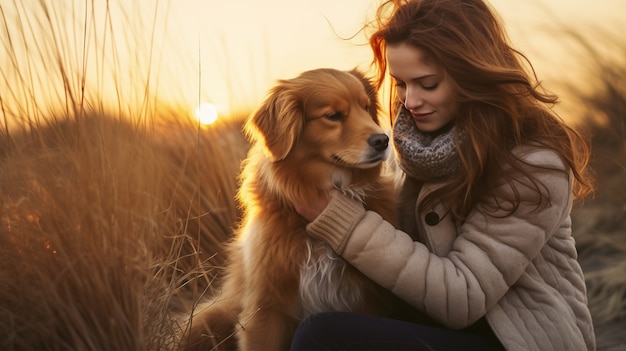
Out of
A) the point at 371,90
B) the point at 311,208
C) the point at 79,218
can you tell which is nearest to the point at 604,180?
the point at 371,90


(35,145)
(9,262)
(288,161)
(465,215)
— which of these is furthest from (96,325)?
(465,215)

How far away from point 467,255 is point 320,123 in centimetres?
85

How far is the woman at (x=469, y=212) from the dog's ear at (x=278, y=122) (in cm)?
31

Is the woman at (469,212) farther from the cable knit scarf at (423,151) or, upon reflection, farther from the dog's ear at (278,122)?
the dog's ear at (278,122)

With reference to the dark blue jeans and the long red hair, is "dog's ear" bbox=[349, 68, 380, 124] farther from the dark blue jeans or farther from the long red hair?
the dark blue jeans

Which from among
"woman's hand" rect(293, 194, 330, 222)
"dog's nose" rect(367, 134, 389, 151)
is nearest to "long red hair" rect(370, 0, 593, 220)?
"dog's nose" rect(367, 134, 389, 151)

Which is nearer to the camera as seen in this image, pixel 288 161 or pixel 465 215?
pixel 465 215

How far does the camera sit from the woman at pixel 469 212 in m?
2.40

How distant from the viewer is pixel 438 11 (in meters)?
2.61

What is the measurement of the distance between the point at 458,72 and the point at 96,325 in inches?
64.2

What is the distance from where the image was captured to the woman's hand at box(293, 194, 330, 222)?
2.74 metres

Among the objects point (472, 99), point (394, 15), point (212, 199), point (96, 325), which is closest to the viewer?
point (96, 325)

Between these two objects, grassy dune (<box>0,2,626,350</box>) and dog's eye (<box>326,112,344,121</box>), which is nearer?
grassy dune (<box>0,2,626,350</box>)

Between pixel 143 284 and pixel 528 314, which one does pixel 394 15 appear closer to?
pixel 528 314
